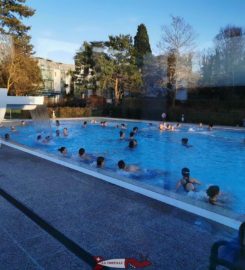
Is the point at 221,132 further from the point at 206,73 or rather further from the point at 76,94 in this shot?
the point at 76,94

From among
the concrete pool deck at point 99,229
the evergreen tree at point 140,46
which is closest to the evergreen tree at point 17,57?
the evergreen tree at point 140,46

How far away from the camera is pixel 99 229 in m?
3.17

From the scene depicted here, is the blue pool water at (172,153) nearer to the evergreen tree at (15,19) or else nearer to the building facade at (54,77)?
the evergreen tree at (15,19)

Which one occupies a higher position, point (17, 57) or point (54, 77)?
point (17, 57)

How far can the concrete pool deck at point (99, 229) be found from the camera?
8.56 ft

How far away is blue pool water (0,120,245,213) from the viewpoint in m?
6.99

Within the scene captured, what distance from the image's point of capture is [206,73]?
3186 mm

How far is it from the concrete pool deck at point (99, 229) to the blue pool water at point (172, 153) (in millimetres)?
1541

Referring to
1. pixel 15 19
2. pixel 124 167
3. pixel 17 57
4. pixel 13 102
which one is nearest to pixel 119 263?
pixel 124 167

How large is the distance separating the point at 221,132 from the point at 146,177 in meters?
9.74

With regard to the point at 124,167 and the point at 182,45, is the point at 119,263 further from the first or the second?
the point at 182,45

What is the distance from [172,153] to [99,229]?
7.96m

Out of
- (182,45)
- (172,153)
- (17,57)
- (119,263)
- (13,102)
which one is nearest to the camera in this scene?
(119,263)

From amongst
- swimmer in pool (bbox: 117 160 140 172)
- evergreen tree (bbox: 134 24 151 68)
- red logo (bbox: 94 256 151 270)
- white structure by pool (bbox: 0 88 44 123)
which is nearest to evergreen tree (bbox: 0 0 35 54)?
evergreen tree (bbox: 134 24 151 68)
